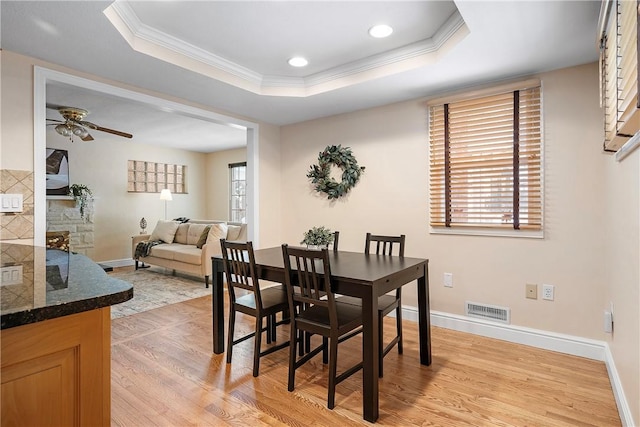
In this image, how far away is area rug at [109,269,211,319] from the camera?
402cm

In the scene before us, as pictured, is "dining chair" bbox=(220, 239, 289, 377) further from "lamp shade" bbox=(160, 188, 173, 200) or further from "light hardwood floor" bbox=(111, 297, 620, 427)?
"lamp shade" bbox=(160, 188, 173, 200)

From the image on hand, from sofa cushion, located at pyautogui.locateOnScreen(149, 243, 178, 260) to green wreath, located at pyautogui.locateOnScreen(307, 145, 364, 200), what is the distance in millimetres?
2731

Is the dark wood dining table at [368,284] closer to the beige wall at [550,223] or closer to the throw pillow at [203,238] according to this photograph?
the beige wall at [550,223]

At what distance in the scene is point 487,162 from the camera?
3.08 m

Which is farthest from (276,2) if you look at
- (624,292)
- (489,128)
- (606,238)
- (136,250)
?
(136,250)

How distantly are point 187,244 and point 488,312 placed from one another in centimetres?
473

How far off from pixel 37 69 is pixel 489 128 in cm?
359

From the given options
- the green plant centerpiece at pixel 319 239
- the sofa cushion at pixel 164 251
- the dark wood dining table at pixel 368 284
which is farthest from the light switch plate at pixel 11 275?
the sofa cushion at pixel 164 251

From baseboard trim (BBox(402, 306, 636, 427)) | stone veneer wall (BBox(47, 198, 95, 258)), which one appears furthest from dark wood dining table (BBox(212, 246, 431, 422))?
stone veneer wall (BBox(47, 198, 95, 258))

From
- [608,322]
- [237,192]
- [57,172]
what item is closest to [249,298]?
[608,322]

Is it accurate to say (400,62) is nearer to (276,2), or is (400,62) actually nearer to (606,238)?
(276,2)

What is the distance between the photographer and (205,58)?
9.43 feet

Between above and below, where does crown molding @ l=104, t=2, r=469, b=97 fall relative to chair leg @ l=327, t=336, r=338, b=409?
above

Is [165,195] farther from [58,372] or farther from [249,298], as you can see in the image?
[58,372]
